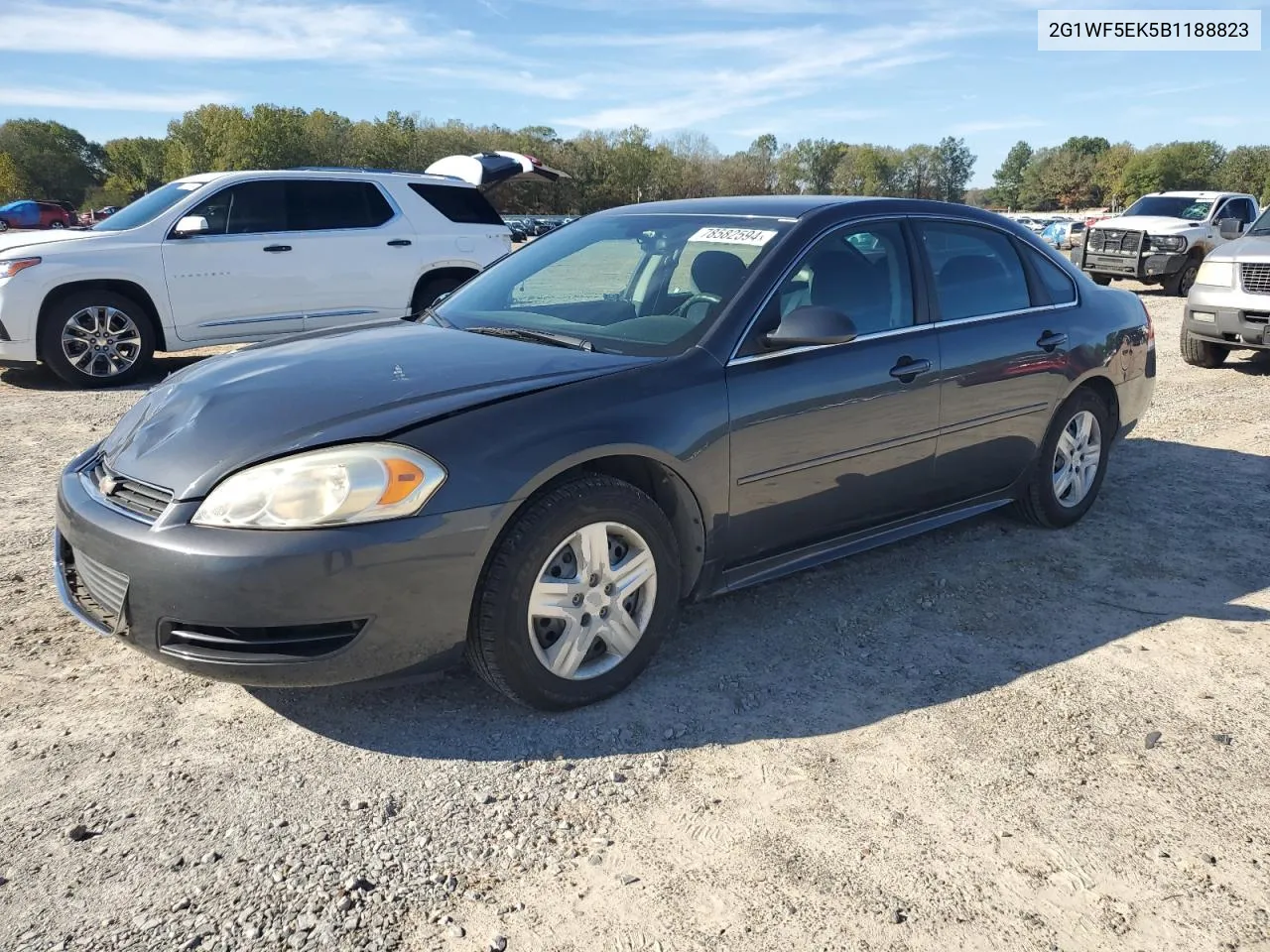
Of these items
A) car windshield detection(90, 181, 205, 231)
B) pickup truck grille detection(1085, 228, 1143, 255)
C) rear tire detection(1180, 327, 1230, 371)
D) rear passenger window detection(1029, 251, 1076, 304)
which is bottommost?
rear tire detection(1180, 327, 1230, 371)

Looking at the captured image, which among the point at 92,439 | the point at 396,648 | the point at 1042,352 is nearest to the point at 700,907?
the point at 396,648

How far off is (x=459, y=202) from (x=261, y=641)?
25.7 feet

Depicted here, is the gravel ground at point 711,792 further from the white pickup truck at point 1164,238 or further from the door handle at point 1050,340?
the white pickup truck at point 1164,238

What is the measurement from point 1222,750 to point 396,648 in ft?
8.08

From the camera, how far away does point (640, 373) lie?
10.4 ft

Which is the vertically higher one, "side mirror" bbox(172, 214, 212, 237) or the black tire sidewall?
"side mirror" bbox(172, 214, 212, 237)

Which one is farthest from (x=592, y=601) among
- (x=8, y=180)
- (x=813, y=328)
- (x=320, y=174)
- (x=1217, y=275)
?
(x=8, y=180)

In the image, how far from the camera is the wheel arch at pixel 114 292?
8.01m

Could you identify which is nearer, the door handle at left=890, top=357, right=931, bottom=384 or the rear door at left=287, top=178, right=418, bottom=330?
the door handle at left=890, top=357, right=931, bottom=384

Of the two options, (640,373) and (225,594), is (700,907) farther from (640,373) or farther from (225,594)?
(640,373)

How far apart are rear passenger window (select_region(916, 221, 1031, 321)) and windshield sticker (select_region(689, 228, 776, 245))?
0.82 meters

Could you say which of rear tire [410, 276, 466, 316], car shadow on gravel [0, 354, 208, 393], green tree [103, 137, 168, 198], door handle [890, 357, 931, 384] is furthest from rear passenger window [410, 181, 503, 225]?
green tree [103, 137, 168, 198]

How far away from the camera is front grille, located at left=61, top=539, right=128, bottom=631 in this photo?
8.92ft

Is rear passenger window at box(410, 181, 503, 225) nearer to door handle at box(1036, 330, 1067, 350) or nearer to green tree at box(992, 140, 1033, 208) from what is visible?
door handle at box(1036, 330, 1067, 350)
